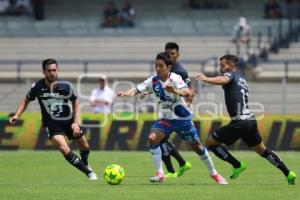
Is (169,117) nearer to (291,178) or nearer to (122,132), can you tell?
(291,178)

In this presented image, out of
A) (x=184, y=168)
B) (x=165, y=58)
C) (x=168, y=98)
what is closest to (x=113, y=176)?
(x=168, y=98)

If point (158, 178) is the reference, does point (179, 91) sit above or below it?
above

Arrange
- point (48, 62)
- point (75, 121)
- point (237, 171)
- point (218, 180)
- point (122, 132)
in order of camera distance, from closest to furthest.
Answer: point (218, 180), point (48, 62), point (75, 121), point (237, 171), point (122, 132)

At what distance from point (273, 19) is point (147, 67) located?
6.69 metres

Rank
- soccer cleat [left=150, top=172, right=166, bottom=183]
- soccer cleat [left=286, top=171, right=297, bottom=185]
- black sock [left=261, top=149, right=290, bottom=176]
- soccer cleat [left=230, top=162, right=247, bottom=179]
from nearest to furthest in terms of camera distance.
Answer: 1. soccer cleat [left=286, top=171, right=297, bottom=185]
2. black sock [left=261, top=149, right=290, bottom=176]
3. soccer cleat [left=150, top=172, right=166, bottom=183]
4. soccer cleat [left=230, top=162, right=247, bottom=179]

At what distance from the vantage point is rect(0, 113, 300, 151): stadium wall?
24984 mm

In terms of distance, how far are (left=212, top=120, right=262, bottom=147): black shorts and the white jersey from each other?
28.7 inches

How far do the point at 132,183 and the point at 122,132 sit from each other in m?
9.88

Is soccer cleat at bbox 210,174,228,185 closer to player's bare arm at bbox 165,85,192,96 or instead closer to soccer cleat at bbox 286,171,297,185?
soccer cleat at bbox 286,171,297,185

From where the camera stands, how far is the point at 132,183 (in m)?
15.2

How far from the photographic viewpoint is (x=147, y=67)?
32.4 m

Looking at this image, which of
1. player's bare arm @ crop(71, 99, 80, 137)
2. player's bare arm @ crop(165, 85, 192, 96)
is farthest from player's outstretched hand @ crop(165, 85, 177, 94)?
player's bare arm @ crop(71, 99, 80, 137)

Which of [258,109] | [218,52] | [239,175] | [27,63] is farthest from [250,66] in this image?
[239,175]

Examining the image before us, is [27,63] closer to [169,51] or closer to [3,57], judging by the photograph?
[3,57]
